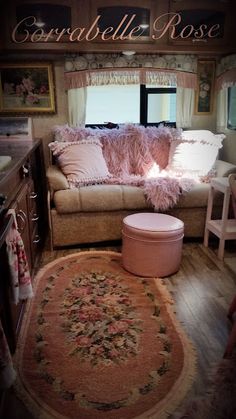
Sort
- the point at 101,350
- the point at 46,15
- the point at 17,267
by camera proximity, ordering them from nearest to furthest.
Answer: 1. the point at 17,267
2. the point at 101,350
3. the point at 46,15

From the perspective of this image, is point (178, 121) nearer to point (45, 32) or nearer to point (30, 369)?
point (45, 32)

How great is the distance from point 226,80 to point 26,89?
1.96m

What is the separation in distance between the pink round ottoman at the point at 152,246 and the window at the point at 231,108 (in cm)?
145

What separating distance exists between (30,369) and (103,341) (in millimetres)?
386

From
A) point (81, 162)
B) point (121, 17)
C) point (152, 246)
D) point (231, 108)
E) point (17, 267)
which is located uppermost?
point (121, 17)

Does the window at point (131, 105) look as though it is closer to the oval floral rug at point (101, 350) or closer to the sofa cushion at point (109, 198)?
the sofa cushion at point (109, 198)

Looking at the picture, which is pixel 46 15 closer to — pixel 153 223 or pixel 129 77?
pixel 129 77

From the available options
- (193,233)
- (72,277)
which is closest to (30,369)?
(72,277)

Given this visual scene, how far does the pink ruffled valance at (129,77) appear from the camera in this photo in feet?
10.3

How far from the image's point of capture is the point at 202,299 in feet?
6.90

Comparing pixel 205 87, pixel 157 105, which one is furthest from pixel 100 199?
pixel 205 87

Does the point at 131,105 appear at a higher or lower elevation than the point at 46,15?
lower

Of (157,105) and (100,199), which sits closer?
(100,199)

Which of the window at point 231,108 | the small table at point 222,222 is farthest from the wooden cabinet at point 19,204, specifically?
the window at point 231,108
